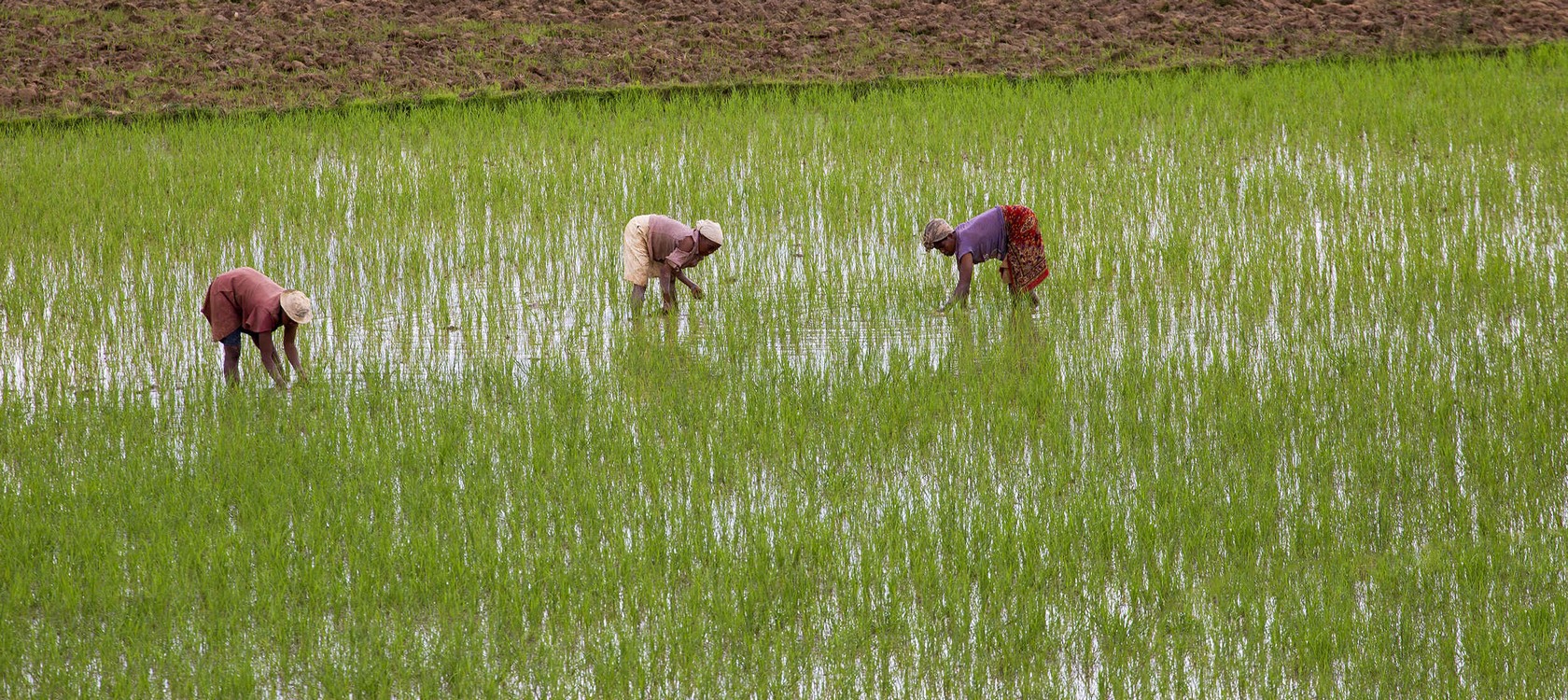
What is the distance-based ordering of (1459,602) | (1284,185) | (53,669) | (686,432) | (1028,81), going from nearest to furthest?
(53,669) < (1459,602) < (686,432) < (1284,185) < (1028,81)

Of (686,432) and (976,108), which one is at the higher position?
(976,108)

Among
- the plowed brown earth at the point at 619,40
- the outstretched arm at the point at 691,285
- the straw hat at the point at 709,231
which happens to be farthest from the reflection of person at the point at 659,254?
the plowed brown earth at the point at 619,40

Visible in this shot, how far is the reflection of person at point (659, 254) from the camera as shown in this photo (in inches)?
238

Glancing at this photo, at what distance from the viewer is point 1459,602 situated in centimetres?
322

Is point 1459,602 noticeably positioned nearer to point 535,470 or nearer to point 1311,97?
point 535,470

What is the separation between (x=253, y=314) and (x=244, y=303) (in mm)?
106

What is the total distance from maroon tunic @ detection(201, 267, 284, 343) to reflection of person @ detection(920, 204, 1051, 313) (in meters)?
2.65

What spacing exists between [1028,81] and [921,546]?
25.5ft

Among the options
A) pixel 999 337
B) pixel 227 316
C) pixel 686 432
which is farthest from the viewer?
pixel 999 337

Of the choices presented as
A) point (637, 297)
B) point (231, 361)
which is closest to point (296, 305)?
point (231, 361)

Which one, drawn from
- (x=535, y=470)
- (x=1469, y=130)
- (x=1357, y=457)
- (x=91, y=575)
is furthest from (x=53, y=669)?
(x=1469, y=130)

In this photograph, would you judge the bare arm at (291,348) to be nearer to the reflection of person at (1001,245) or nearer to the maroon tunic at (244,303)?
the maroon tunic at (244,303)

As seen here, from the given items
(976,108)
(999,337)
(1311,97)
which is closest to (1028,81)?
(976,108)

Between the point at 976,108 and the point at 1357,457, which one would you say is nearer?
the point at 1357,457
